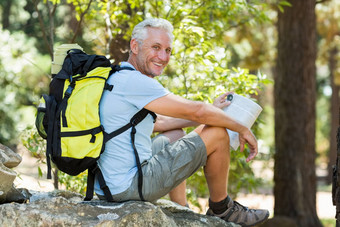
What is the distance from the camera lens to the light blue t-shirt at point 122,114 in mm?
3160

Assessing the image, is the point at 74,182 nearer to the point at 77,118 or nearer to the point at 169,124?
the point at 169,124

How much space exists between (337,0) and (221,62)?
502 inches

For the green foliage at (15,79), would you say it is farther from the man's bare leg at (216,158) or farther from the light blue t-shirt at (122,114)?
the man's bare leg at (216,158)

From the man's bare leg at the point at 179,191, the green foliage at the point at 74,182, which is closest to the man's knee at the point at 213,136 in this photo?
the man's bare leg at the point at 179,191

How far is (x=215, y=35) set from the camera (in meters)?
5.90

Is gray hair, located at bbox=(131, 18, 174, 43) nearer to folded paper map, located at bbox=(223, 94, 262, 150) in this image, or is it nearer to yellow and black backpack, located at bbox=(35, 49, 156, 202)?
yellow and black backpack, located at bbox=(35, 49, 156, 202)

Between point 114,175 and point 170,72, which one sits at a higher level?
point 170,72

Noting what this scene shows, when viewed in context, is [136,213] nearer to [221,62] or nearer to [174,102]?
[174,102]

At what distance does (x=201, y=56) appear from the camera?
5.10m

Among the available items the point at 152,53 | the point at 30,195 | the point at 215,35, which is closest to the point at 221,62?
the point at 215,35

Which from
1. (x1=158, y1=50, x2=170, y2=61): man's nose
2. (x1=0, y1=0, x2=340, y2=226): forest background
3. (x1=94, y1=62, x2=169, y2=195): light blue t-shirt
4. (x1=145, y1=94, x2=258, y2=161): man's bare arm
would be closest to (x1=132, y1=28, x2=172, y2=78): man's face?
(x1=158, y1=50, x2=170, y2=61): man's nose

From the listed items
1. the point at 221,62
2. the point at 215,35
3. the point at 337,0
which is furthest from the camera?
the point at 337,0

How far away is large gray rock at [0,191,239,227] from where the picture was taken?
9.36ft

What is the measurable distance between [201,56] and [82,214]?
2.57 metres
